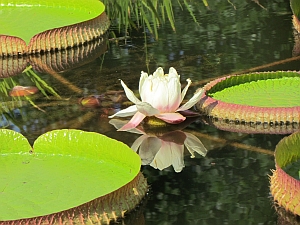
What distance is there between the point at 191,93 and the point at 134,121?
0.50 meters

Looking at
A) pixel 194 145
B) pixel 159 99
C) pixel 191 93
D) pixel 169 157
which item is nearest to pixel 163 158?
pixel 169 157

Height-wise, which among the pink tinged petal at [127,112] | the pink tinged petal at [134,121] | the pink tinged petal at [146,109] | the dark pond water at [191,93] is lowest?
the dark pond water at [191,93]

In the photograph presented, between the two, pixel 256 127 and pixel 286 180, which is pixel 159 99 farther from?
pixel 286 180

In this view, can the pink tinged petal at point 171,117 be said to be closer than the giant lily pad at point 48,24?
Yes

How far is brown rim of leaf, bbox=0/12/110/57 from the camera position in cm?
429

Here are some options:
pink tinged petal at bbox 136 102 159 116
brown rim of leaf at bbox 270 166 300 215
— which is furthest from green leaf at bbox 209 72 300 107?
brown rim of leaf at bbox 270 166 300 215

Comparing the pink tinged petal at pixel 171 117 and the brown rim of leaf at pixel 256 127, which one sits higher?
the pink tinged petal at pixel 171 117

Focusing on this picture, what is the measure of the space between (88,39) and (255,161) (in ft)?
6.39

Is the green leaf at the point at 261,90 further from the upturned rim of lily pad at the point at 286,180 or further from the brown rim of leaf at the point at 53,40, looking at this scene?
the brown rim of leaf at the point at 53,40

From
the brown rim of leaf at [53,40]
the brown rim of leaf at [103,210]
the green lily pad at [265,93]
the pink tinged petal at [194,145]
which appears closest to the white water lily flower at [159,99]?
the pink tinged petal at [194,145]

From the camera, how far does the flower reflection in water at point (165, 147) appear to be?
9.44 feet

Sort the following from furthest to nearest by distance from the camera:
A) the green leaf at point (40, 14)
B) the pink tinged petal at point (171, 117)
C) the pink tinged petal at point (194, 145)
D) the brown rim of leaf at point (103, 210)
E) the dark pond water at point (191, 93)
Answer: the green leaf at point (40, 14)
the pink tinged petal at point (171, 117)
the pink tinged petal at point (194, 145)
the dark pond water at point (191, 93)
the brown rim of leaf at point (103, 210)

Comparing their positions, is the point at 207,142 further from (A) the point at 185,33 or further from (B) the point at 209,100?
(A) the point at 185,33

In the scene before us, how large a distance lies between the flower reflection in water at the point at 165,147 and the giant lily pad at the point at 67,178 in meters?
0.28
